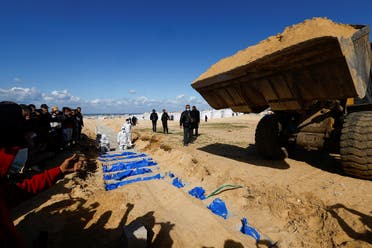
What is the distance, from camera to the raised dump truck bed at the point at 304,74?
2895 millimetres

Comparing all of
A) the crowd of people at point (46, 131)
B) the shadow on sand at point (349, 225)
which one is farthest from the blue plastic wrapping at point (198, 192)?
the crowd of people at point (46, 131)

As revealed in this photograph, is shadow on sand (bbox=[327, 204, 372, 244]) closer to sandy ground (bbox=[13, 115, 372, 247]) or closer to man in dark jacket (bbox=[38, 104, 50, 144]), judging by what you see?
sandy ground (bbox=[13, 115, 372, 247])

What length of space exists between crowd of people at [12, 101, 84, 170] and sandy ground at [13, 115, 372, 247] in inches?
58.5

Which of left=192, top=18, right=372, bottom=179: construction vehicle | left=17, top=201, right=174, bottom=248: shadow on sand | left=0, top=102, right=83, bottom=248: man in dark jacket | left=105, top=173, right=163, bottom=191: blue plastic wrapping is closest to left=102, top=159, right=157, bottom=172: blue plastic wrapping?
left=105, top=173, right=163, bottom=191: blue plastic wrapping

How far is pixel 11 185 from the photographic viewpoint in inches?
64.4

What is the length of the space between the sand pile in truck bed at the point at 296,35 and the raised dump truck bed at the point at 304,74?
0.11 m

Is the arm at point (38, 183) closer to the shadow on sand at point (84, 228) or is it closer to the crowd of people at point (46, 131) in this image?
the shadow on sand at point (84, 228)

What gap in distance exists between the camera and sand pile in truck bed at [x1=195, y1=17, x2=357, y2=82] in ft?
10.1

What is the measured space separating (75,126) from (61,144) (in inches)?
82.2

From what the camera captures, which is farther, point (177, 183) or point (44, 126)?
point (44, 126)

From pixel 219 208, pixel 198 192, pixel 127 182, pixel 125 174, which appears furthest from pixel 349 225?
pixel 125 174

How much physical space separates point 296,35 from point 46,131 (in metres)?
7.21

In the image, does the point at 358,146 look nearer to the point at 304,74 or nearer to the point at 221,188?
the point at 304,74

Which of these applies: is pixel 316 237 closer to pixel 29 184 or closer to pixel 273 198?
A: pixel 273 198
